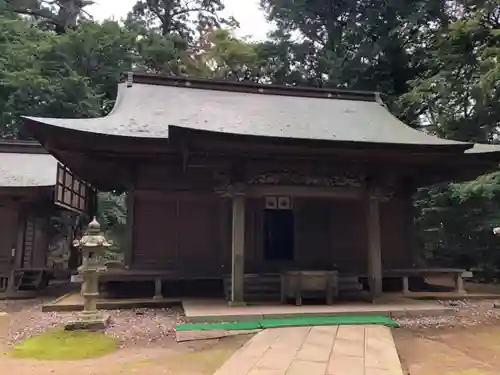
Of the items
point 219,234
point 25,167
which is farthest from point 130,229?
point 25,167

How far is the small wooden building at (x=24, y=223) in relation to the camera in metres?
11.3

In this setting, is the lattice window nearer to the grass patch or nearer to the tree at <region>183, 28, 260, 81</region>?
the grass patch

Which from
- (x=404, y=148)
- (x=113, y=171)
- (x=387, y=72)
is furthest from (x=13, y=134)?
(x=404, y=148)

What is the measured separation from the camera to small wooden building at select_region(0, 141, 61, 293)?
37.1 feet

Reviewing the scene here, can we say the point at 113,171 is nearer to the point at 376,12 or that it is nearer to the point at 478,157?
the point at 478,157

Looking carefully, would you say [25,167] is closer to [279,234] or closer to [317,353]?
[279,234]

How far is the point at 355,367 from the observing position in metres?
4.39

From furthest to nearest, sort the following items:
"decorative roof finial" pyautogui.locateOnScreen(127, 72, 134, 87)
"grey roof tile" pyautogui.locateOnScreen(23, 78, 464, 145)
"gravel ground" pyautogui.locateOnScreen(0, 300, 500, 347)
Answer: "decorative roof finial" pyautogui.locateOnScreen(127, 72, 134, 87)
"grey roof tile" pyautogui.locateOnScreen(23, 78, 464, 145)
"gravel ground" pyautogui.locateOnScreen(0, 300, 500, 347)

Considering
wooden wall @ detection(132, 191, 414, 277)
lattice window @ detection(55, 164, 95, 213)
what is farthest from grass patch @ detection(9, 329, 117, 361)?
lattice window @ detection(55, 164, 95, 213)

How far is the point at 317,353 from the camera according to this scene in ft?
15.9

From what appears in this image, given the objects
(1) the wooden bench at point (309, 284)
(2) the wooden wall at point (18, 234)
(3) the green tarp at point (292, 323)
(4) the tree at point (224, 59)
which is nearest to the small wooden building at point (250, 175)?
(1) the wooden bench at point (309, 284)

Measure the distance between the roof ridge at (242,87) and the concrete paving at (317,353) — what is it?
7.75 meters

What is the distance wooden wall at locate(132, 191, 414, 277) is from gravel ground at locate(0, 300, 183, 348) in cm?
161

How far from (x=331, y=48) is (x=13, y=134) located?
1672 cm
